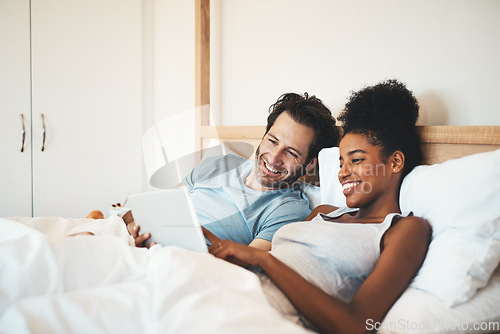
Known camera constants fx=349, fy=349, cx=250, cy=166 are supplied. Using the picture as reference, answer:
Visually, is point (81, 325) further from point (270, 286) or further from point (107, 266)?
point (270, 286)

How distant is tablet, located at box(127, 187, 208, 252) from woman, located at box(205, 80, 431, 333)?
95 mm

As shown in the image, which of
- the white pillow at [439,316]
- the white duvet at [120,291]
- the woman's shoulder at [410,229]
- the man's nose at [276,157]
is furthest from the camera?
the man's nose at [276,157]

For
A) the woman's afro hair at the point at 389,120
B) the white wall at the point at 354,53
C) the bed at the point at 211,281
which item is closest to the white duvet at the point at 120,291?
the bed at the point at 211,281

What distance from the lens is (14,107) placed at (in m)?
2.15

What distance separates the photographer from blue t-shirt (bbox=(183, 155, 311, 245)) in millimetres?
1266

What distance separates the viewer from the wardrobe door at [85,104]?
225 centimetres

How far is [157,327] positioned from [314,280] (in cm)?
39

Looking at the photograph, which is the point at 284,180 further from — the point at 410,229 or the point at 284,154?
the point at 410,229

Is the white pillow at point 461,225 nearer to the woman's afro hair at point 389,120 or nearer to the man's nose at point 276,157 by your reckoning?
the woman's afro hair at point 389,120

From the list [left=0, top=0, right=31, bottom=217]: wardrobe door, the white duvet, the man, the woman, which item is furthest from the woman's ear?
[left=0, top=0, right=31, bottom=217]: wardrobe door

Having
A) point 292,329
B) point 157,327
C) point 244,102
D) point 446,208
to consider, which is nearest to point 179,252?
point 157,327

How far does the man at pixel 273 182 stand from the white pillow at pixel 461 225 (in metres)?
0.48

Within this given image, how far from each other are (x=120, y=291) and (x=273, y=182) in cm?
84

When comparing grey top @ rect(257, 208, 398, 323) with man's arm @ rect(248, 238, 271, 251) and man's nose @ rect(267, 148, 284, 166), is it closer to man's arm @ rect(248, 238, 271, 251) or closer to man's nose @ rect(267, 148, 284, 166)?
man's arm @ rect(248, 238, 271, 251)
